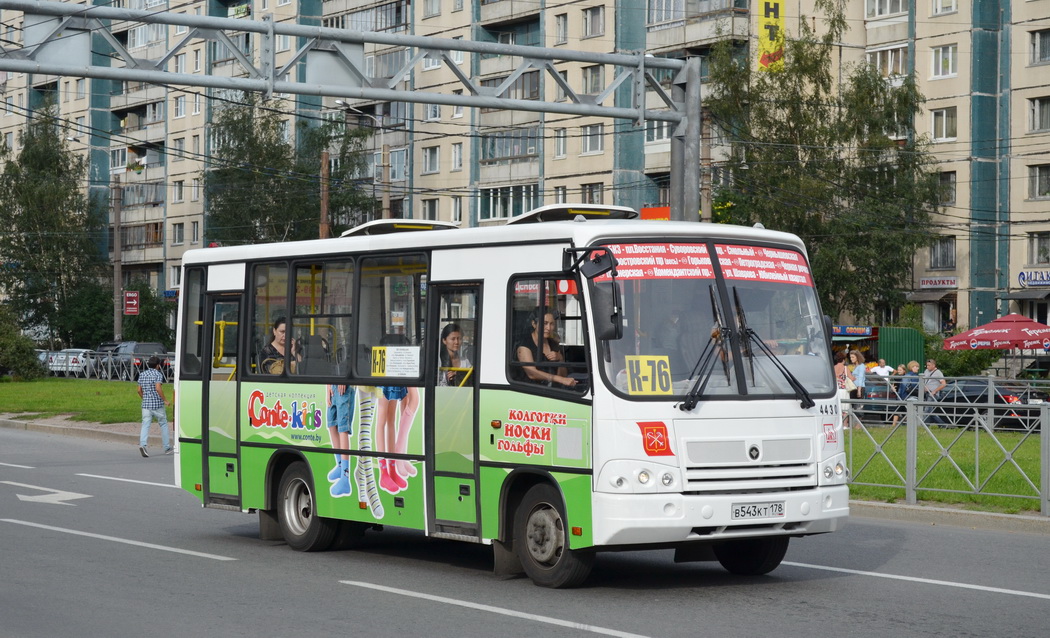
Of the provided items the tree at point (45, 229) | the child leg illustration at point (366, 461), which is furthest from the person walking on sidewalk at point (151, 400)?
the tree at point (45, 229)

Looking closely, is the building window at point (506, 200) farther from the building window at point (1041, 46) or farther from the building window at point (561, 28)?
the building window at point (1041, 46)

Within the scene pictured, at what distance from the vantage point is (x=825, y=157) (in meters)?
51.9

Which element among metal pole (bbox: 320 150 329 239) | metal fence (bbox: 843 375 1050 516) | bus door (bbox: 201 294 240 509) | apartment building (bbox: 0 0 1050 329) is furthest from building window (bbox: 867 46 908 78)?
bus door (bbox: 201 294 240 509)

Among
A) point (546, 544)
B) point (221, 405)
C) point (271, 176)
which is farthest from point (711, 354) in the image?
point (271, 176)

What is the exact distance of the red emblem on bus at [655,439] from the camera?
32.8ft

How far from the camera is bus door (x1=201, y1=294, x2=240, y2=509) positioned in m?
13.8

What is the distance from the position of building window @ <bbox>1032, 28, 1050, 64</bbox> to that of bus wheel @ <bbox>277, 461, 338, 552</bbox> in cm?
4941

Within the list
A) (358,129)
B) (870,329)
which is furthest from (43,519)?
(358,129)

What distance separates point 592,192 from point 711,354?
53.1 meters

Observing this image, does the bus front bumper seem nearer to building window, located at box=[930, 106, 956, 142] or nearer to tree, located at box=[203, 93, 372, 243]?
building window, located at box=[930, 106, 956, 142]

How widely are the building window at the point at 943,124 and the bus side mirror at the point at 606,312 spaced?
168 ft

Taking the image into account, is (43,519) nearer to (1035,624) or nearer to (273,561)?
(273,561)

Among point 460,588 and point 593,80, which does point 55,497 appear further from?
point 593,80

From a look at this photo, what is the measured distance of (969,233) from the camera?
190ft
